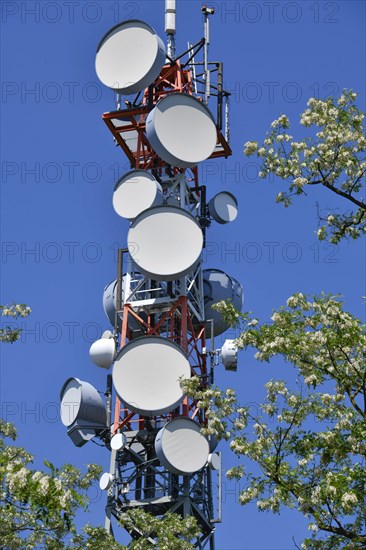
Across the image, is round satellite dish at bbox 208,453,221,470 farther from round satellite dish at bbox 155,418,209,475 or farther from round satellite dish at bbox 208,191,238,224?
round satellite dish at bbox 208,191,238,224

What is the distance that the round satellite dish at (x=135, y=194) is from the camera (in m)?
39.5

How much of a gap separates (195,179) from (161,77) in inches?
164

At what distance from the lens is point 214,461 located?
35656mm

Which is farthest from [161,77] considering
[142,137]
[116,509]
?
[116,509]

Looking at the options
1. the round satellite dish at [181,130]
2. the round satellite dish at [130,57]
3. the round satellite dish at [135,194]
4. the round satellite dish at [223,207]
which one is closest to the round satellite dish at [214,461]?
the round satellite dish at [135,194]

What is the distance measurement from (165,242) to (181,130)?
4.40m

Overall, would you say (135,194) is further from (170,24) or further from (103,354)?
(170,24)

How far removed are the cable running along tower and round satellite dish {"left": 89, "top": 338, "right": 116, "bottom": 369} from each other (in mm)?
44

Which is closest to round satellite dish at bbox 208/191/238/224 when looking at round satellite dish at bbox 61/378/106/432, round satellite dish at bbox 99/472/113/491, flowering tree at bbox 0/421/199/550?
round satellite dish at bbox 61/378/106/432

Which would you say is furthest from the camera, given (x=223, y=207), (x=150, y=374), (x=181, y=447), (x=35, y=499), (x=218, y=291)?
(x=223, y=207)

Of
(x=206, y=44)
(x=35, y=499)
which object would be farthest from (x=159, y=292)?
(x=35, y=499)

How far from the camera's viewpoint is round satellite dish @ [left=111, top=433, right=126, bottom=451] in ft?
116

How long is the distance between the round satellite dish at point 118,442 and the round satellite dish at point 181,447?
3.92 feet

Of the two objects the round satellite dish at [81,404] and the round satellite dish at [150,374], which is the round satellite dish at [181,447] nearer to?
the round satellite dish at [150,374]
